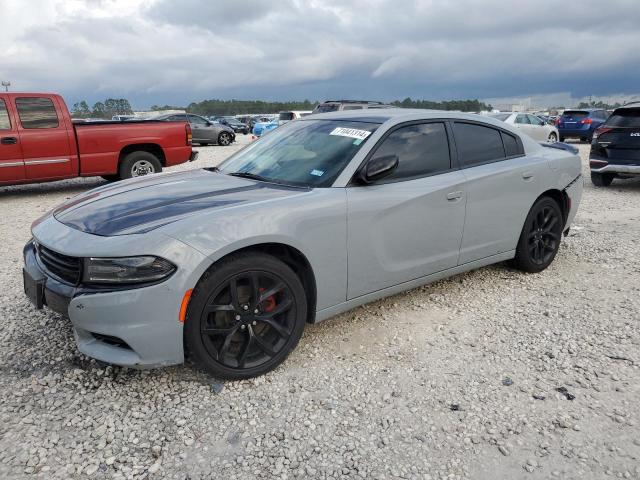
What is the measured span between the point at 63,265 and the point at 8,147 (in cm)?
695

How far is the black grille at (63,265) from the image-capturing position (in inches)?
108

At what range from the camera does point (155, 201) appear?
3.16 m

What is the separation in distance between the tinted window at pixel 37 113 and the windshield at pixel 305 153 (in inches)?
244

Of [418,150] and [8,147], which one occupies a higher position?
[418,150]

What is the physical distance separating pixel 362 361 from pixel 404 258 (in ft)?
2.65

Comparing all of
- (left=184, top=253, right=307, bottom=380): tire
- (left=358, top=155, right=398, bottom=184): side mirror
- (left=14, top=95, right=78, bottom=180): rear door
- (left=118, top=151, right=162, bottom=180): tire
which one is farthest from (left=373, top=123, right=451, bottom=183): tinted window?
(left=14, top=95, right=78, bottom=180): rear door

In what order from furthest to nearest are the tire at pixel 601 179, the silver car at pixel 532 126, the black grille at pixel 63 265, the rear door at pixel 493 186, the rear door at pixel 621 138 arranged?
the silver car at pixel 532 126 → the tire at pixel 601 179 → the rear door at pixel 621 138 → the rear door at pixel 493 186 → the black grille at pixel 63 265

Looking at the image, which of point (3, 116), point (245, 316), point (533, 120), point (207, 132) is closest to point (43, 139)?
point (3, 116)

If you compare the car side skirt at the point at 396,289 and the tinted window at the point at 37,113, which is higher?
the tinted window at the point at 37,113

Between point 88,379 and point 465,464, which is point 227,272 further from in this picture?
point 465,464

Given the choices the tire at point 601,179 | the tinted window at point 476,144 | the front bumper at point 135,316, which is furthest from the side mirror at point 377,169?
the tire at point 601,179

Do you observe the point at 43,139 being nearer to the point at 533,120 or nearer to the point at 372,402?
the point at 372,402

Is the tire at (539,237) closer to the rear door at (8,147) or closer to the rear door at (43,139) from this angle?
the rear door at (43,139)

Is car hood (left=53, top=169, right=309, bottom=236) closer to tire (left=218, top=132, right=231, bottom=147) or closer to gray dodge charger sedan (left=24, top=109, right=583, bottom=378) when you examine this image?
gray dodge charger sedan (left=24, top=109, right=583, bottom=378)
